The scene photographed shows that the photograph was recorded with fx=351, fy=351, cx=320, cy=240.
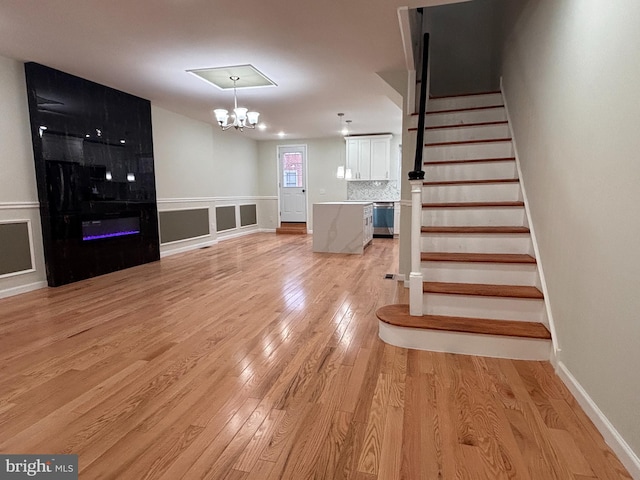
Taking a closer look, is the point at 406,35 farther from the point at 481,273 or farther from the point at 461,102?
the point at 481,273

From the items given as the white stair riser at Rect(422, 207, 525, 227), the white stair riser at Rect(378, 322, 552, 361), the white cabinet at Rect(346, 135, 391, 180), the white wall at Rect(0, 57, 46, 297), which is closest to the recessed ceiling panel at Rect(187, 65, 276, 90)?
the white wall at Rect(0, 57, 46, 297)

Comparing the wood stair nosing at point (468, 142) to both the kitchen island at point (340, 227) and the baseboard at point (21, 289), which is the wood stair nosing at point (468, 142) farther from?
the baseboard at point (21, 289)

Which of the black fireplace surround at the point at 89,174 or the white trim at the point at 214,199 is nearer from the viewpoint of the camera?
the black fireplace surround at the point at 89,174

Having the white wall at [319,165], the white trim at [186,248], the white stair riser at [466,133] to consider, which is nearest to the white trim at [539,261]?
the white stair riser at [466,133]

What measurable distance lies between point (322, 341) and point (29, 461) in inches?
64.1

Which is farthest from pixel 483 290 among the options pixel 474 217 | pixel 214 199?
pixel 214 199

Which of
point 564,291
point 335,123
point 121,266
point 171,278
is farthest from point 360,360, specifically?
point 335,123

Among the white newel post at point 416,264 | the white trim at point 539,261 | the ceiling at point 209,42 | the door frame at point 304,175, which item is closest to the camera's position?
the white trim at point 539,261

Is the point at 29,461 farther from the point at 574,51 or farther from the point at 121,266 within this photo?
the point at 121,266

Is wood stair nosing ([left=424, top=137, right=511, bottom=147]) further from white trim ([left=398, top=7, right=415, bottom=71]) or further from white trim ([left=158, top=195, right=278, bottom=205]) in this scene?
white trim ([left=158, top=195, right=278, bottom=205])

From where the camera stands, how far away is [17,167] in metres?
3.75

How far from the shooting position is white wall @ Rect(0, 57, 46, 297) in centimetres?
362

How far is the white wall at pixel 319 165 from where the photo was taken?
8945 millimetres

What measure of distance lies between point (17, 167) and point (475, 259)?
4627 millimetres
